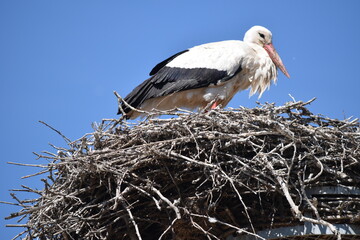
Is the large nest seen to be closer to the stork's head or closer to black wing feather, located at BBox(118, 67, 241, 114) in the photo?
black wing feather, located at BBox(118, 67, 241, 114)

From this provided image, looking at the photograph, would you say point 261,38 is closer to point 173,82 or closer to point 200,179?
point 173,82

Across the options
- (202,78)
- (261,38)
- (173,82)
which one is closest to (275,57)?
(261,38)

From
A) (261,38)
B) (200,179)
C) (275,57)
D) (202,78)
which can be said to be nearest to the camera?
(200,179)

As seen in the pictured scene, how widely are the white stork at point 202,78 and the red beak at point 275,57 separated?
0.27 metres

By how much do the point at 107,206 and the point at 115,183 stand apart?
17cm

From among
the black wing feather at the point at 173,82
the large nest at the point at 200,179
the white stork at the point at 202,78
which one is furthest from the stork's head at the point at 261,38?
the large nest at the point at 200,179

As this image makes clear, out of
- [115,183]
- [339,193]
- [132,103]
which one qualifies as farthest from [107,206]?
[132,103]

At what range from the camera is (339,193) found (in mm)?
4336

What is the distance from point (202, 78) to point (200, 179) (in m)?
1.86

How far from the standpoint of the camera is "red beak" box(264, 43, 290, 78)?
6.88 metres

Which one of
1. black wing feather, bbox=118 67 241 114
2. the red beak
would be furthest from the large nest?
the red beak

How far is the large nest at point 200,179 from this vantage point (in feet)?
14.1

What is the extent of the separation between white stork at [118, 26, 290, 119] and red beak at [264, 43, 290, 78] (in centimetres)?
27

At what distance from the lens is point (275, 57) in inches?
273
